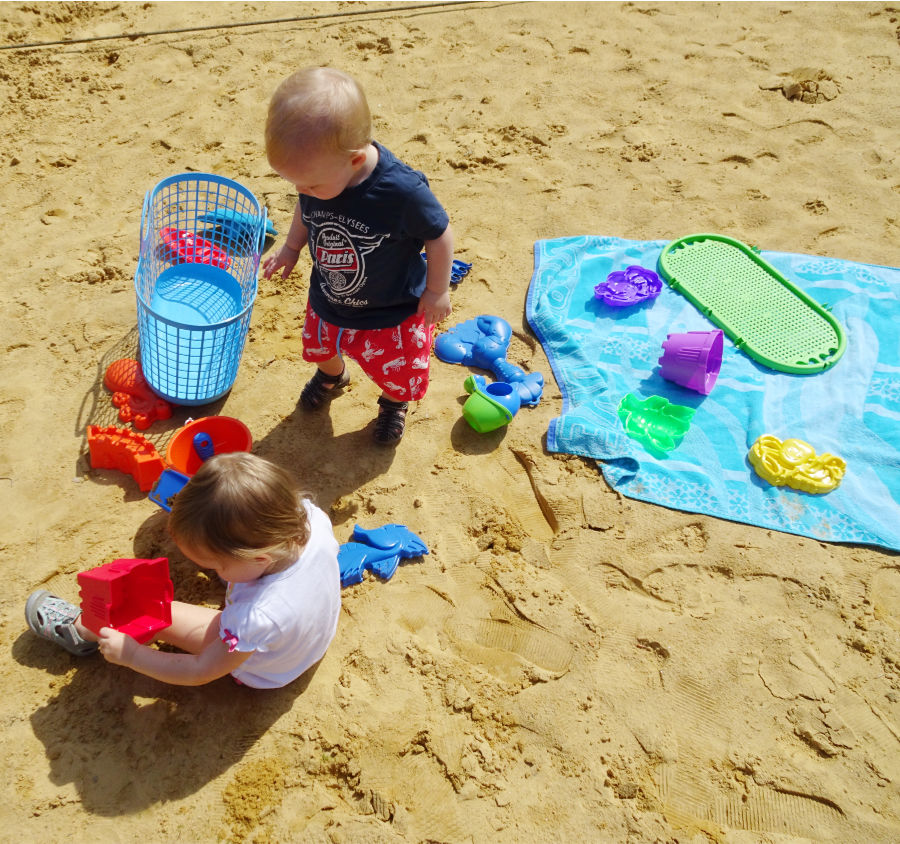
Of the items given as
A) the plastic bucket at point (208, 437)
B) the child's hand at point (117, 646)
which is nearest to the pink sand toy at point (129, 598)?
the child's hand at point (117, 646)

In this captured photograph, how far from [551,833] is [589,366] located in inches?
65.3

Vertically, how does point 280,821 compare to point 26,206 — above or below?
below

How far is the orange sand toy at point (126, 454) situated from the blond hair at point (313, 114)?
1071 millimetres

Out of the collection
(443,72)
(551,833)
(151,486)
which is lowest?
(551,833)

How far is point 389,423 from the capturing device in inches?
102

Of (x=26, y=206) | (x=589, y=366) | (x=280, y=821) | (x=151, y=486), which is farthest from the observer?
(x=26, y=206)

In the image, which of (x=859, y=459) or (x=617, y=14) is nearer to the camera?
(x=859, y=459)

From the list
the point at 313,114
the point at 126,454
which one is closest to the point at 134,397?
the point at 126,454

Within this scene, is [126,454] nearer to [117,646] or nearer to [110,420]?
[110,420]

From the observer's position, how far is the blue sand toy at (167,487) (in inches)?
85.5

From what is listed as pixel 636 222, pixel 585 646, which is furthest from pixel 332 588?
pixel 636 222

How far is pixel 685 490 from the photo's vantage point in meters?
2.52

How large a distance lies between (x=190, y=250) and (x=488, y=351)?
3.97 feet

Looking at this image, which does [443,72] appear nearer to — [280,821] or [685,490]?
[685,490]
